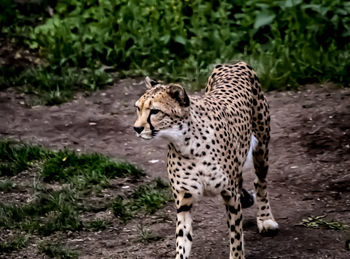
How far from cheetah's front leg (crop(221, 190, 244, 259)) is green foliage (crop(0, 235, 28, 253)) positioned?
1682 millimetres

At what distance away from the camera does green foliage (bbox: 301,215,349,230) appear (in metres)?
5.78

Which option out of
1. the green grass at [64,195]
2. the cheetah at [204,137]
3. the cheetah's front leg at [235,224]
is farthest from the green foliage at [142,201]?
the cheetah's front leg at [235,224]

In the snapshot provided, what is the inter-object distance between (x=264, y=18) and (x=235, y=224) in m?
4.61

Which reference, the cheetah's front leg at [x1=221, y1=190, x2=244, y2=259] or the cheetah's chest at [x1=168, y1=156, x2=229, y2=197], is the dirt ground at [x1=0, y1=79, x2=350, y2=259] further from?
the cheetah's chest at [x1=168, y1=156, x2=229, y2=197]

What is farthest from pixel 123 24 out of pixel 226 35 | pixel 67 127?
pixel 67 127

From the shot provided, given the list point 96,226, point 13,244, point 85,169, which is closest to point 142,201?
point 96,226

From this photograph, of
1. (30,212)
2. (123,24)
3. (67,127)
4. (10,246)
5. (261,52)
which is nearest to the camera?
(10,246)

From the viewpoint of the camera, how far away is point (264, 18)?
9258mm

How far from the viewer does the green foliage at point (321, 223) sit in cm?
578

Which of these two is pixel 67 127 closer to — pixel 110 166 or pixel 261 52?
pixel 110 166

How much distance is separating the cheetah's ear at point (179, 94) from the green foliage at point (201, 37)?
3.89 m

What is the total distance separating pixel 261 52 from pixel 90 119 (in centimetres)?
213

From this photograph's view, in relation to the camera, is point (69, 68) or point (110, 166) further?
point (69, 68)

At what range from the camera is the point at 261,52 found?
29.6ft
